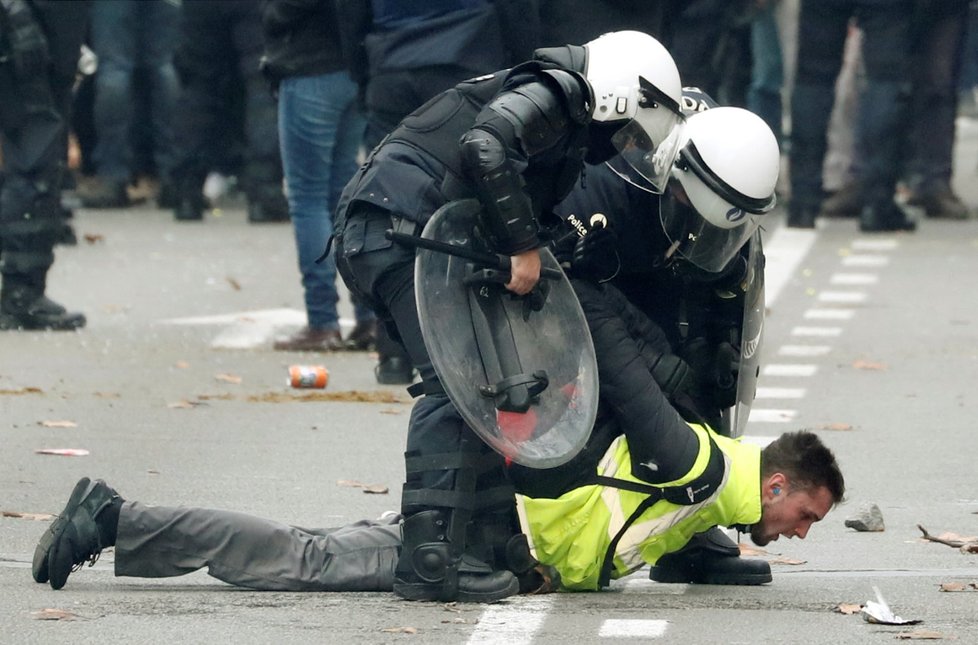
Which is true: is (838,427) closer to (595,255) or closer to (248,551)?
(595,255)

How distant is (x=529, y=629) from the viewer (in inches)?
213

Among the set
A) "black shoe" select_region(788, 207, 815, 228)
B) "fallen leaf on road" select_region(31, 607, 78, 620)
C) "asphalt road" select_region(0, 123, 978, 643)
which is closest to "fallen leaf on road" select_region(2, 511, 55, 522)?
"asphalt road" select_region(0, 123, 978, 643)

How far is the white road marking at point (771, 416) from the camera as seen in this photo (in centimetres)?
867

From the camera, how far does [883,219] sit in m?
14.3

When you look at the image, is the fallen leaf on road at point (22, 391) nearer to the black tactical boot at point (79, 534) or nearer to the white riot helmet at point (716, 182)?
the black tactical boot at point (79, 534)

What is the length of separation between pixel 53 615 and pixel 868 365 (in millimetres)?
5336

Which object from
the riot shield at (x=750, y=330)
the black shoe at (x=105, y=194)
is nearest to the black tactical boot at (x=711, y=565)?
the riot shield at (x=750, y=330)

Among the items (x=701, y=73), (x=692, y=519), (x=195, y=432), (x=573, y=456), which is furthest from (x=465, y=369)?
(x=701, y=73)

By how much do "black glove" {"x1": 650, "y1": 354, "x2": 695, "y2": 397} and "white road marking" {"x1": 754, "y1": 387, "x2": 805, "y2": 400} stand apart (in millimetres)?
3005

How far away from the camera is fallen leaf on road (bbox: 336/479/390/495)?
726 centimetres

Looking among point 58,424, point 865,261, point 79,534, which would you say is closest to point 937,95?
point 865,261

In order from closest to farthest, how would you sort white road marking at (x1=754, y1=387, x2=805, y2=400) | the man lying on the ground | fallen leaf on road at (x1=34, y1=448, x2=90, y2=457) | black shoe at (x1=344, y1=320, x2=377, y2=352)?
the man lying on the ground, fallen leaf on road at (x1=34, y1=448, x2=90, y2=457), white road marking at (x1=754, y1=387, x2=805, y2=400), black shoe at (x1=344, y1=320, x2=377, y2=352)

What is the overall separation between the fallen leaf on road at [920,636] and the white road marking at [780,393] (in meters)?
3.80

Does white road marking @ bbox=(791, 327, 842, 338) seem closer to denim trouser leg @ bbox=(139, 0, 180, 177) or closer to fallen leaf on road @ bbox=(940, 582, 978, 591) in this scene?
fallen leaf on road @ bbox=(940, 582, 978, 591)
